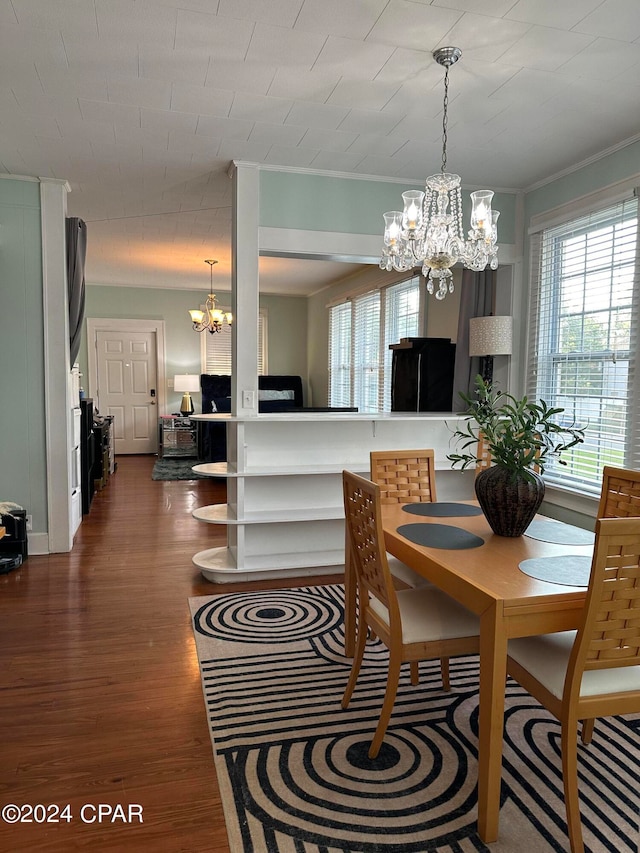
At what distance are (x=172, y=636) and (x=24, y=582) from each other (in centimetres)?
137

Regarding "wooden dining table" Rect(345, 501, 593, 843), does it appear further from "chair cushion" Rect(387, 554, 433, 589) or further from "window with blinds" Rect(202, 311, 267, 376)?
"window with blinds" Rect(202, 311, 267, 376)

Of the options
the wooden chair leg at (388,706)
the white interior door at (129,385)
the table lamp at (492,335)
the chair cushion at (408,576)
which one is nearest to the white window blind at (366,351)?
the table lamp at (492,335)

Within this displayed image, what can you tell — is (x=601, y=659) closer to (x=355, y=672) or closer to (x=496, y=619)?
(x=496, y=619)

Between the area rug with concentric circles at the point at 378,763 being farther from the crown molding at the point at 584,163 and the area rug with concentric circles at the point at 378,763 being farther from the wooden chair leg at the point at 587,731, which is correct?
the crown molding at the point at 584,163

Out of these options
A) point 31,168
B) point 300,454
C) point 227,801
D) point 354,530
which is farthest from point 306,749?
point 31,168

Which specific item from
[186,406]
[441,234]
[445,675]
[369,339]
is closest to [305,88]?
[441,234]

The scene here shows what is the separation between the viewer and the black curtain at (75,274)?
439 centimetres

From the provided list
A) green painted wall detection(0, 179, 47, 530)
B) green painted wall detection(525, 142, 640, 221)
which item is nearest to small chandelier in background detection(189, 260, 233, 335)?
green painted wall detection(0, 179, 47, 530)

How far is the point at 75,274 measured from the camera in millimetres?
4445

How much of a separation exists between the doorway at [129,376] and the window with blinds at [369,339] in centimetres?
293

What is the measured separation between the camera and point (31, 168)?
394 centimetres

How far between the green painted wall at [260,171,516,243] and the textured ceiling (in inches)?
5.3

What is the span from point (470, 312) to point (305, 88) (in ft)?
7.70

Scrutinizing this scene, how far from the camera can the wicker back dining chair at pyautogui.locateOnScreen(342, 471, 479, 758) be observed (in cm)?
199
